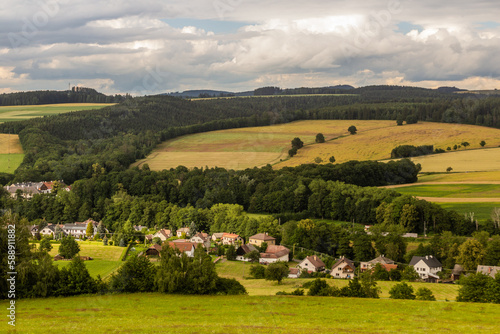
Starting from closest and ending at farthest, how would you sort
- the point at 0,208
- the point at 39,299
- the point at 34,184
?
the point at 39,299 < the point at 0,208 < the point at 34,184

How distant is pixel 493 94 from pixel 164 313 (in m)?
112

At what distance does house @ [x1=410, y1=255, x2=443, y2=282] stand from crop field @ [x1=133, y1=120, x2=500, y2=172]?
31426 millimetres

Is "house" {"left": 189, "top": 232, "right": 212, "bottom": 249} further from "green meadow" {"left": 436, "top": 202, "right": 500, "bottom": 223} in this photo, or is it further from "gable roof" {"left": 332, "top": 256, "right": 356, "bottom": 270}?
"green meadow" {"left": 436, "top": 202, "right": 500, "bottom": 223}

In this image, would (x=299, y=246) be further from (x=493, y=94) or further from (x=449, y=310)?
(x=493, y=94)

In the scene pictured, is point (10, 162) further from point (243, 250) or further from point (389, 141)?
point (389, 141)

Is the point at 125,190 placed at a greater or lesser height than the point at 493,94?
lesser

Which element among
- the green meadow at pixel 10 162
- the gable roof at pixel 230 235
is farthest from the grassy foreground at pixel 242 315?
the green meadow at pixel 10 162

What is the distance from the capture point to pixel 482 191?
58.7 meters

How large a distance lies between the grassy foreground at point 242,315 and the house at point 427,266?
15.4m

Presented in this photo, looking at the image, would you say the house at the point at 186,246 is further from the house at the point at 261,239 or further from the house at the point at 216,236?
the house at the point at 261,239

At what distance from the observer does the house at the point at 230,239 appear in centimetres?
5322

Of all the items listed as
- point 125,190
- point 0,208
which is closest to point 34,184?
point 0,208

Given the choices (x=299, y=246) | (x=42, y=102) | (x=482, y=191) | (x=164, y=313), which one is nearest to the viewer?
(x=164, y=313)

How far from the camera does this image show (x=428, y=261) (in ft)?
134
